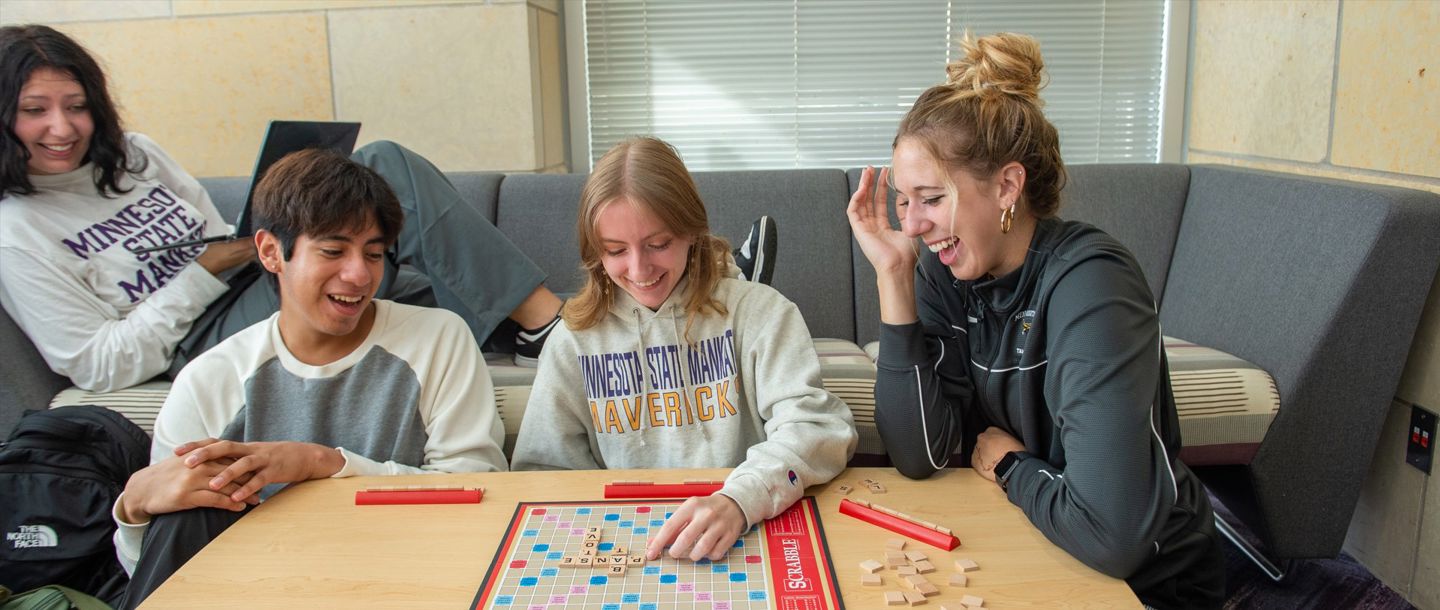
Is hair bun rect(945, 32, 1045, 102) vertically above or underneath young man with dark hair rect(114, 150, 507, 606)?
above

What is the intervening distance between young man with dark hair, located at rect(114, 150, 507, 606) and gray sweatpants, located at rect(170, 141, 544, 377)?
559 millimetres

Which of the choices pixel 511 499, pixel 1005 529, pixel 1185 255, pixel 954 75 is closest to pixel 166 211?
pixel 511 499

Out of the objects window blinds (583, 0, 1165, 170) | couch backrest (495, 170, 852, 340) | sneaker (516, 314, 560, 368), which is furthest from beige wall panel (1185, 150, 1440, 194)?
sneaker (516, 314, 560, 368)

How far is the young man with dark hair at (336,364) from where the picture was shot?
1622 mm

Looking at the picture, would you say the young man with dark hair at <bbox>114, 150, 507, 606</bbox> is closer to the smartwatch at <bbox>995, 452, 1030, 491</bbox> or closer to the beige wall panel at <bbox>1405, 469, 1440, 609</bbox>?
the smartwatch at <bbox>995, 452, 1030, 491</bbox>

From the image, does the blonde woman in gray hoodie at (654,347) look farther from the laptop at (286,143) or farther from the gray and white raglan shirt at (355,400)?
the laptop at (286,143)

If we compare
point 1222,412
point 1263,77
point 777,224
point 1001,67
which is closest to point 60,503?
point 1001,67

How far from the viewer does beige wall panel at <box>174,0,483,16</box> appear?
10.5 ft

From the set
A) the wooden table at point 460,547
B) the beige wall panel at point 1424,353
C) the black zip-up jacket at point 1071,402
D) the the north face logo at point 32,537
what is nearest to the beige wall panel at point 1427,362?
the beige wall panel at point 1424,353

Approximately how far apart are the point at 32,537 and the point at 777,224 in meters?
1.87

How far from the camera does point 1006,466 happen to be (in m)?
1.34

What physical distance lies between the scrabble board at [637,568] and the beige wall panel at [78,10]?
9.45 ft

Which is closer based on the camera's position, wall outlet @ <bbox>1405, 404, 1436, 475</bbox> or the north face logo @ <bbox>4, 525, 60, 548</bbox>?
the north face logo @ <bbox>4, 525, 60, 548</bbox>

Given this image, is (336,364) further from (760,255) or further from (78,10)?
(78,10)
